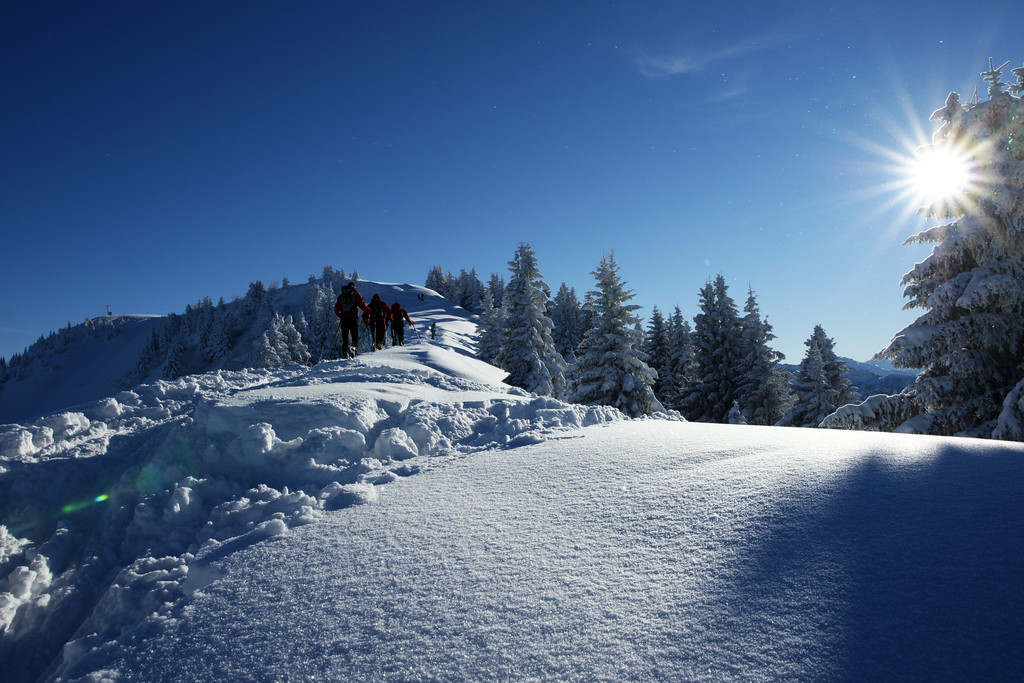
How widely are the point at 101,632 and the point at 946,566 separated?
4275mm

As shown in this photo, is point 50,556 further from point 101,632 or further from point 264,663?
point 264,663

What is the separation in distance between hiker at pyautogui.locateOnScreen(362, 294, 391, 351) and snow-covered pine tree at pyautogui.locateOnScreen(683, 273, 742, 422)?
2022 cm

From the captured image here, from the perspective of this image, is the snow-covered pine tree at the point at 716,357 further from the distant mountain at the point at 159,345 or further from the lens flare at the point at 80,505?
the distant mountain at the point at 159,345

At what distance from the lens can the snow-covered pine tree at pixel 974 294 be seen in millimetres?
8508

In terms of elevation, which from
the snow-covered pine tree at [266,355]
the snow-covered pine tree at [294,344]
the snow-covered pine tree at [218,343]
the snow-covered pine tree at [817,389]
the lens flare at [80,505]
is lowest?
the lens flare at [80,505]

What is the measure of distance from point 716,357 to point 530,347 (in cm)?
1305

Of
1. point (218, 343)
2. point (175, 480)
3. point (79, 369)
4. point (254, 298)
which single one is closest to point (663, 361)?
point (175, 480)

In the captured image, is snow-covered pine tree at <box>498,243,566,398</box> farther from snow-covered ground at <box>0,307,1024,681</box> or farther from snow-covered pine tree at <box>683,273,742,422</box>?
snow-covered ground at <box>0,307,1024,681</box>

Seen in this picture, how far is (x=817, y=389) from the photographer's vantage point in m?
23.5

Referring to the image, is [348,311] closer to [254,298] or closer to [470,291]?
[470,291]

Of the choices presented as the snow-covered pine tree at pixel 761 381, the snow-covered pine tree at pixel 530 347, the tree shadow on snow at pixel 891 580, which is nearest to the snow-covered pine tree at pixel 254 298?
the snow-covered pine tree at pixel 530 347

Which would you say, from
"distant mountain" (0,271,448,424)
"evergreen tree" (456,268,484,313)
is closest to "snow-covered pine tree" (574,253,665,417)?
"distant mountain" (0,271,448,424)

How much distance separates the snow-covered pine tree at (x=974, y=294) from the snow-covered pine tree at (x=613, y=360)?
9.57m

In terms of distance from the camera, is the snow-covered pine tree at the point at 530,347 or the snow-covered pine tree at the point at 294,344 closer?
the snow-covered pine tree at the point at 530,347
